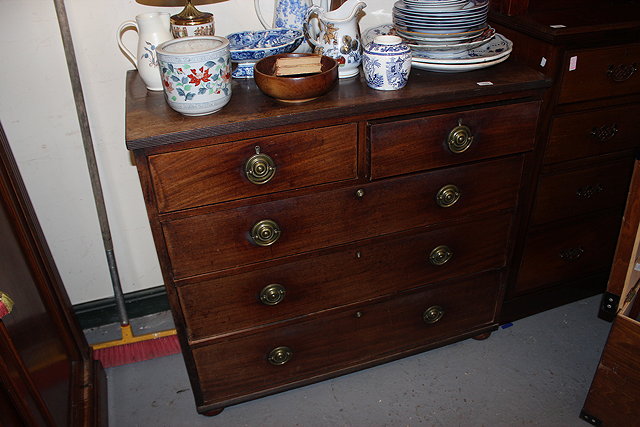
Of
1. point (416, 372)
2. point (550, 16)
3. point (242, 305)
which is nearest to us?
point (242, 305)

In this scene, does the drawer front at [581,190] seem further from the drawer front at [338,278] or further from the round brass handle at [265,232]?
the round brass handle at [265,232]

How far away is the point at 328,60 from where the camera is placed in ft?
4.60

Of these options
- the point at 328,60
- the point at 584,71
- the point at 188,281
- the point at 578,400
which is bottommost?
the point at 578,400

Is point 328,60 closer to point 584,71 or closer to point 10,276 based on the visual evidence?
point 584,71

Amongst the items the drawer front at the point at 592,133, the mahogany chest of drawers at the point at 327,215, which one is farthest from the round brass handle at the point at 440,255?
the drawer front at the point at 592,133

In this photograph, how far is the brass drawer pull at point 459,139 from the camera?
1.45 m

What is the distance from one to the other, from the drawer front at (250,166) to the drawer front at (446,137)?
85 mm

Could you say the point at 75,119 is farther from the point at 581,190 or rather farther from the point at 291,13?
the point at 581,190

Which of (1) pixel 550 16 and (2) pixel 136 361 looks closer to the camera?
(1) pixel 550 16

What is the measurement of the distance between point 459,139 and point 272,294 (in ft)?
2.20

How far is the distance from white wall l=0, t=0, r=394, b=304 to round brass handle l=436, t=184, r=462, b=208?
0.67 metres

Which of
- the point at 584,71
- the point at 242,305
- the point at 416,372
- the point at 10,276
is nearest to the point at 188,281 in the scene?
the point at 242,305

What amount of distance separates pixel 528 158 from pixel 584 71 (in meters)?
0.29

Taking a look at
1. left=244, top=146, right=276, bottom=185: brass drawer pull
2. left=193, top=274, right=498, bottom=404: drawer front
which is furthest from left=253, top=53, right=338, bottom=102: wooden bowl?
left=193, top=274, right=498, bottom=404: drawer front
